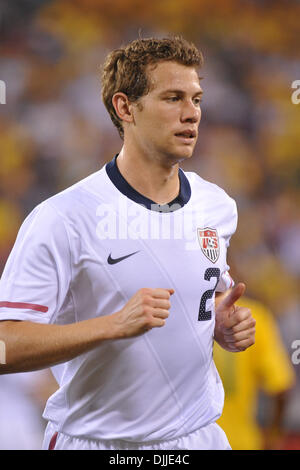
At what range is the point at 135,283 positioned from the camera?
81.8 inches

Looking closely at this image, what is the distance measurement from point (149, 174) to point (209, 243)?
0.31m

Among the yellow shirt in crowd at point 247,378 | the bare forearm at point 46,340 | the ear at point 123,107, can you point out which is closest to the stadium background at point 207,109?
the yellow shirt in crowd at point 247,378

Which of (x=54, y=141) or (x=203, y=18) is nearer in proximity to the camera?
(x=54, y=141)

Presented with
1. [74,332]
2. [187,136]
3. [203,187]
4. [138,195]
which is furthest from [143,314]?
[203,187]

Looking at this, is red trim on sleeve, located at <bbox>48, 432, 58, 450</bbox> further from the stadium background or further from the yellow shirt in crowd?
the stadium background

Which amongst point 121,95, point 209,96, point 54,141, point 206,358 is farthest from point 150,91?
point 209,96

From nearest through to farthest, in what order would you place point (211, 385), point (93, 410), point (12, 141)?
1. point (93, 410)
2. point (211, 385)
3. point (12, 141)

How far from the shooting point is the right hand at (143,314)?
1.83 m

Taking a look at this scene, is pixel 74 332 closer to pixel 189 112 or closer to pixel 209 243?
pixel 209 243

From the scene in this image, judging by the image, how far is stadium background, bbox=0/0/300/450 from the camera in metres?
5.32

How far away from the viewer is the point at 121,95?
230cm

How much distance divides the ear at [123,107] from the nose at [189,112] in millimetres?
206
